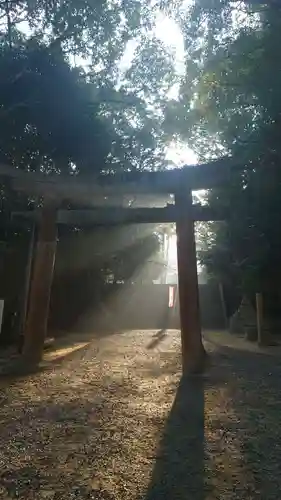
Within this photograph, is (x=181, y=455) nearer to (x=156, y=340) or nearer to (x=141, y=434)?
(x=141, y=434)

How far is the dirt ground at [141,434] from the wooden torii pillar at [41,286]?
0.72m

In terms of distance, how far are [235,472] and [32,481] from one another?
1.34m

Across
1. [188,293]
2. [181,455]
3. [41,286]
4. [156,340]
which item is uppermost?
[41,286]

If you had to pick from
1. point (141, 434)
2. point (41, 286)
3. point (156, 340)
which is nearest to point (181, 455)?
point (141, 434)

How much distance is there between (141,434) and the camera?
4199 millimetres

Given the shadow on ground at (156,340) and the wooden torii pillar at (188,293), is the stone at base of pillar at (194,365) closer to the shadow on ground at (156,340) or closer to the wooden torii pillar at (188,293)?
the wooden torii pillar at (188,293)

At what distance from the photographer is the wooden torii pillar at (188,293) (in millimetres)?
7047

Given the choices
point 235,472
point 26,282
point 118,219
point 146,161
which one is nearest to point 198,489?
point 235,472

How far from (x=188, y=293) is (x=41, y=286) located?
106 inches

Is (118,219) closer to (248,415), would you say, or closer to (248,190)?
(248,190)

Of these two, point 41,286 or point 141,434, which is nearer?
point 141,434

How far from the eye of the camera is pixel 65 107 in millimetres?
8648

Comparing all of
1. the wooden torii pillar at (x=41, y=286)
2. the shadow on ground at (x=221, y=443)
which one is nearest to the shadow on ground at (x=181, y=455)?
the shadow on ground at (x=221, y=443)

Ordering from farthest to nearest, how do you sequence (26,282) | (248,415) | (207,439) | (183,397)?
(26,282)
(183,397)
(248,415)
(207,439)
